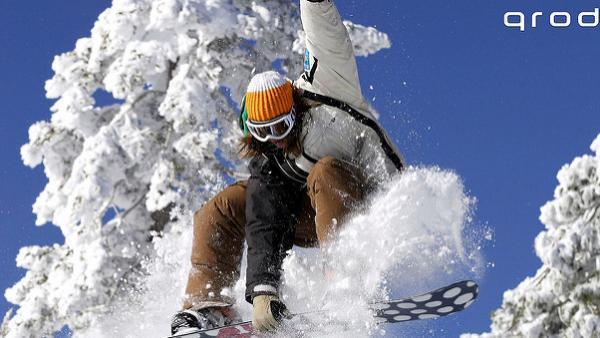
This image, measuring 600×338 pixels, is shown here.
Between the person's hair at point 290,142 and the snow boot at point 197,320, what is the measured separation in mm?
950

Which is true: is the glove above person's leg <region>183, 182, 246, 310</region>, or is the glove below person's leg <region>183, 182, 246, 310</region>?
below

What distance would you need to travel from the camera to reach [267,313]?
4.90 m

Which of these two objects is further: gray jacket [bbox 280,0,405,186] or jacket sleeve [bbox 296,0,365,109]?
gray jacket [bbox 280,0,405,186]

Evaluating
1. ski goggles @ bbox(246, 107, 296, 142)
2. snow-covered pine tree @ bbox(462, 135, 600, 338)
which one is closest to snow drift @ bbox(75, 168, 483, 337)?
ski goggles @ bbox(246, 107, 296, 142)

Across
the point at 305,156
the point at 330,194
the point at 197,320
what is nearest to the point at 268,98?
the point at 305,156

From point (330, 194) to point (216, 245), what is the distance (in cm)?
94

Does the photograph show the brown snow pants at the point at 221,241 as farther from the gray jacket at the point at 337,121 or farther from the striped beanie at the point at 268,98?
the striped beanie at the point at 268,98

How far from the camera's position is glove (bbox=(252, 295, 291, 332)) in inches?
193

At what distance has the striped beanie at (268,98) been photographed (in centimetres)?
503

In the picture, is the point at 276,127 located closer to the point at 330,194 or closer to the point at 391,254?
the point at 330,194

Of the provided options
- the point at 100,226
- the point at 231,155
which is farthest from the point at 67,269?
the point at 231,155

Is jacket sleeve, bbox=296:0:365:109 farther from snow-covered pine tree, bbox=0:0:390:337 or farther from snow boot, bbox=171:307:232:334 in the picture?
snow-covered pine tree, bbox=0:0:390:337

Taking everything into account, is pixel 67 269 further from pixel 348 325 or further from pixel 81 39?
pixel 348 325

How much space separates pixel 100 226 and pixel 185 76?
2.34 metres
